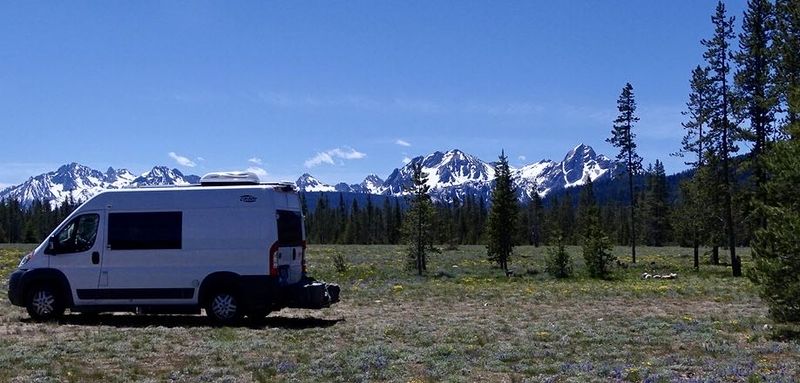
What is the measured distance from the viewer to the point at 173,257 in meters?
15.7

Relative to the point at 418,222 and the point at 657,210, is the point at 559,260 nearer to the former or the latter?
the point at 418,222

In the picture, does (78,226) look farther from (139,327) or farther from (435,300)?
(435,300)

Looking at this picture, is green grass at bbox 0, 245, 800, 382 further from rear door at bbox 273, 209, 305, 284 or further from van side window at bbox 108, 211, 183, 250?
van side window at bbox 108, 211, 183, 250

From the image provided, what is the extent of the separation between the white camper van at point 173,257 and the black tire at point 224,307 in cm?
2

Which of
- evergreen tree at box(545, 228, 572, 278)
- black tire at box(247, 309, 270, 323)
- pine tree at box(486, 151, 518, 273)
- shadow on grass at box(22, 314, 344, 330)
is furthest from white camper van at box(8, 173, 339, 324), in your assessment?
pine tree at box(486, 151, 518, 273)

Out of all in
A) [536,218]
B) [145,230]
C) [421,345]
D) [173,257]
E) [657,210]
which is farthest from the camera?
[536,218]

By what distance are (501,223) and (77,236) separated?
33.4 meters

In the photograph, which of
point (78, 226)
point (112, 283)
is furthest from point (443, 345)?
point (78, 226)

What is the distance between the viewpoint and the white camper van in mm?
15484

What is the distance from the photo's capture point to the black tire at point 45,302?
16188 millimetres

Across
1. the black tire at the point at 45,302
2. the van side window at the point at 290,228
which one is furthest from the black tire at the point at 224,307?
the black tire at the point at 45,302

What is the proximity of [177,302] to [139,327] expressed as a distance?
3.01 ft

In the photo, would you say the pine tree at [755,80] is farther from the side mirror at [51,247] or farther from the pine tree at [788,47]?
the side mirror at [51,247]

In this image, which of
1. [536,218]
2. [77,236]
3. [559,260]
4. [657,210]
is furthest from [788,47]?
[536,218]
